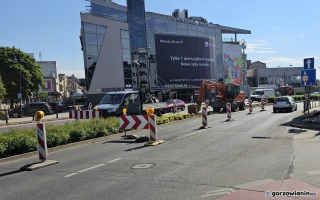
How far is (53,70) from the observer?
4377 inches

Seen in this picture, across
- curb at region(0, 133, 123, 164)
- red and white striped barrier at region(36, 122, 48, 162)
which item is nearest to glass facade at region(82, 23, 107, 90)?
curb at region(0, 133, 123, 164)

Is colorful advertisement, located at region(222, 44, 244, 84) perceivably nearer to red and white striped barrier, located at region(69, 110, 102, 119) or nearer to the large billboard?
the large billboard

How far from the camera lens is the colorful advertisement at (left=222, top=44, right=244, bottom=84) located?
279 feet

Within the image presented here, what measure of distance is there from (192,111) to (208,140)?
19.0 metres

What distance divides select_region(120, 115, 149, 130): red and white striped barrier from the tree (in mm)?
Result: 42173

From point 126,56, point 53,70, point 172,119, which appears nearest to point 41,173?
point 172,119

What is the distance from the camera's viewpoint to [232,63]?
87375 mm

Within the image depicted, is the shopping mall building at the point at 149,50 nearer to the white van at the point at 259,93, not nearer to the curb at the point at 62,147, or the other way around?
the white van at the point at 259,93

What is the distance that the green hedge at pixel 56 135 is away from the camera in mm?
12180

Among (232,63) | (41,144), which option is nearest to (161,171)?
(41,144)

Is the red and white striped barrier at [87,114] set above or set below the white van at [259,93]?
above

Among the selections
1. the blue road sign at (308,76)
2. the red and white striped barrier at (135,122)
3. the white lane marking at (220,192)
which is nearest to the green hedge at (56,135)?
the red and white striped barrier at (135,122)

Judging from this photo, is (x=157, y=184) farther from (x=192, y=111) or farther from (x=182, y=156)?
(x=192, y=111)

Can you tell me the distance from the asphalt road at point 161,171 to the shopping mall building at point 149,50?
135 feet
